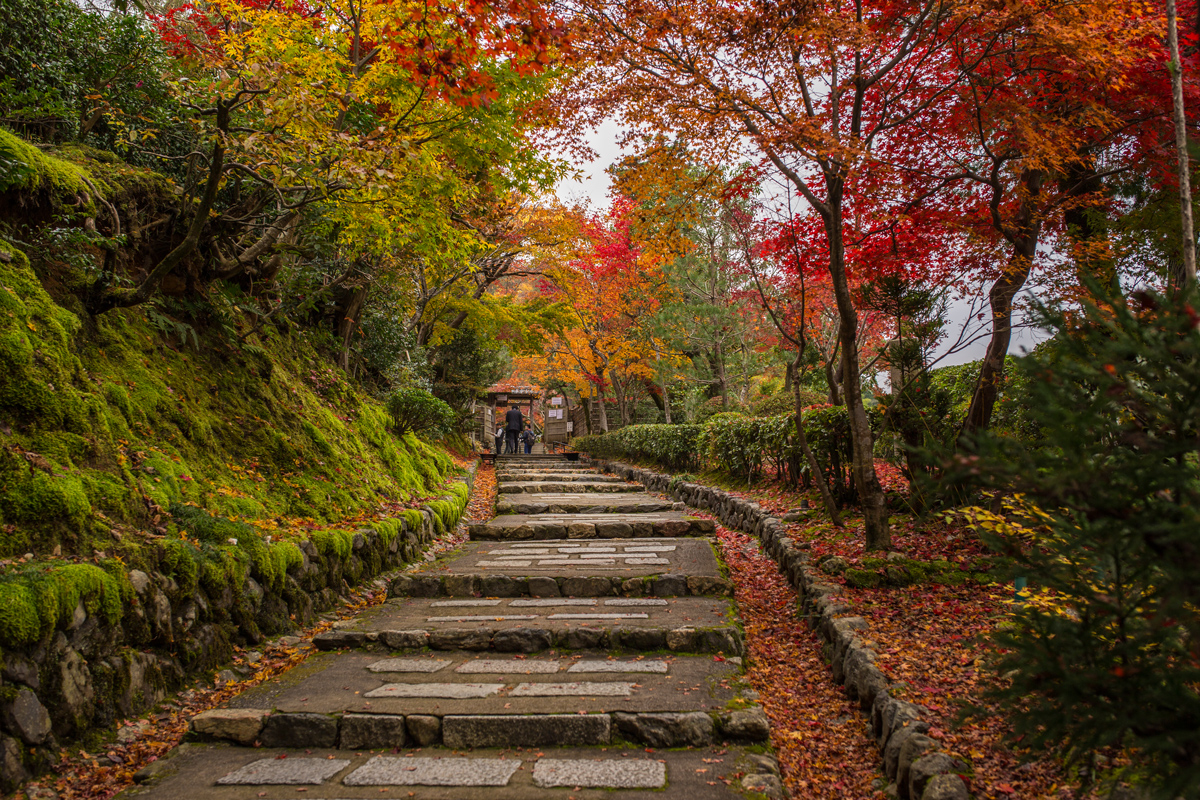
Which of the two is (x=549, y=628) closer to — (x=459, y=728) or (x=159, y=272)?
(x=459, y=728)

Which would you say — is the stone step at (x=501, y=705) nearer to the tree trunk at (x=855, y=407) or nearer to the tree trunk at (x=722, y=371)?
the tree trunk at (x=855, y=407)

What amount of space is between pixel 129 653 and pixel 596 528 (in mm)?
5405

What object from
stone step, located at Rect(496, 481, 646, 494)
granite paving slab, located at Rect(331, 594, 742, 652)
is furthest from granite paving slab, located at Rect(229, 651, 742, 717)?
stone step, located at Rect(496, 481, 646, 494)

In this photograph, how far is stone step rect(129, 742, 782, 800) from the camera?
2617 millimetres

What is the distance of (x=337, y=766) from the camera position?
2896 millimetres

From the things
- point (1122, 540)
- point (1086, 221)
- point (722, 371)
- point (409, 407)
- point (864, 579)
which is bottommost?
point (864, 579)

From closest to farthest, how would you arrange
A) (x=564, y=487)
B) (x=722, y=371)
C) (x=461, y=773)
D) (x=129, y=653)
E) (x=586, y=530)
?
1. (x=461, y=773)
2. (x=129, y=653)
3. (x=586, y=530)
4. (x=564, y=487)
5. (x=722, y=371)

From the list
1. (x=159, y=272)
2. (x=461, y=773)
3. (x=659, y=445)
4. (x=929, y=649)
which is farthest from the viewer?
(x=659, y=445)

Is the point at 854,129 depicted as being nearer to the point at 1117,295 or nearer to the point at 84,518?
the point at 1117,295

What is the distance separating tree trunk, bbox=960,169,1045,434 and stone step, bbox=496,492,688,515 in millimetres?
4493

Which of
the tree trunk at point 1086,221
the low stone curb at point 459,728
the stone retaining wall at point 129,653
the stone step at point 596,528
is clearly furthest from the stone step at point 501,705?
the tree trunk at point 1086,221

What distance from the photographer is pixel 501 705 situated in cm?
331

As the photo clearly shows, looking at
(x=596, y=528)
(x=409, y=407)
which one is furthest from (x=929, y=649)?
(x=409, y=407)

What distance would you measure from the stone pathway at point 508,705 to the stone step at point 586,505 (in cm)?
344
